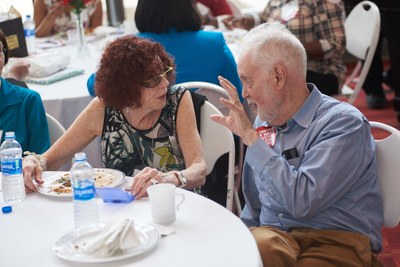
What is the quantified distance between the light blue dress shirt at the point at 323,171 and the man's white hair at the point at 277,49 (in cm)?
13

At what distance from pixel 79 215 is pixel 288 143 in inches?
28.6

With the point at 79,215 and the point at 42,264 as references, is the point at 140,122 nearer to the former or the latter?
the point at 79,215

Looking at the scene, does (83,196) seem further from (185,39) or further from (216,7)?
(216,7)

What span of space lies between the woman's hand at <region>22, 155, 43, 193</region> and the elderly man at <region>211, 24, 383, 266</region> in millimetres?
609

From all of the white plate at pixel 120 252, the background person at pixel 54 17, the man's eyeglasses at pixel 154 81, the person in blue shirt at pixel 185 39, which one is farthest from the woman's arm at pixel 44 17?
the white plate at pixel 120 252

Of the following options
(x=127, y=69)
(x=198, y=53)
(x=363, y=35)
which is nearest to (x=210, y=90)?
(x=198, y=53)

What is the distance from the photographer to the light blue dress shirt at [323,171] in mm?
1963

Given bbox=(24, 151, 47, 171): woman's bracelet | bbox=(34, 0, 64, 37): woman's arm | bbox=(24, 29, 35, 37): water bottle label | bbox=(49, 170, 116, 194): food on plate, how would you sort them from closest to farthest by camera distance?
bbox=(49, 170, 116, 194): food on plate, bbox=(24, 151, 47, 171): woman's bracelet, bbox=(24, 29, 35, 37): water bottle label, bbox=(34, 0, 64, 37): woman's arm

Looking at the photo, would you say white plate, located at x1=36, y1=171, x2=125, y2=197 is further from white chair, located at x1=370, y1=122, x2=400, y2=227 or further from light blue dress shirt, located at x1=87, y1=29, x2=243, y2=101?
light blue dress shirt, located at x1=87, y1=29, x2=243, y2=101

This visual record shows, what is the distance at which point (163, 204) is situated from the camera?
5.82 feet

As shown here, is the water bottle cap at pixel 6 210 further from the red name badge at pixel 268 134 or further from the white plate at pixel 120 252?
the red name badge at pixel 268 134

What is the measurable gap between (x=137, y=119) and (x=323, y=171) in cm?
82

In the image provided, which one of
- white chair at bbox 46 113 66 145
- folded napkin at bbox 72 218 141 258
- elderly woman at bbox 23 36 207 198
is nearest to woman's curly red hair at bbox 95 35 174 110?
elderly woman at bbox 23 36 207 198

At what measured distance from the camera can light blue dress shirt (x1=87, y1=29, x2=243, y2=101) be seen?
331 centimetres
